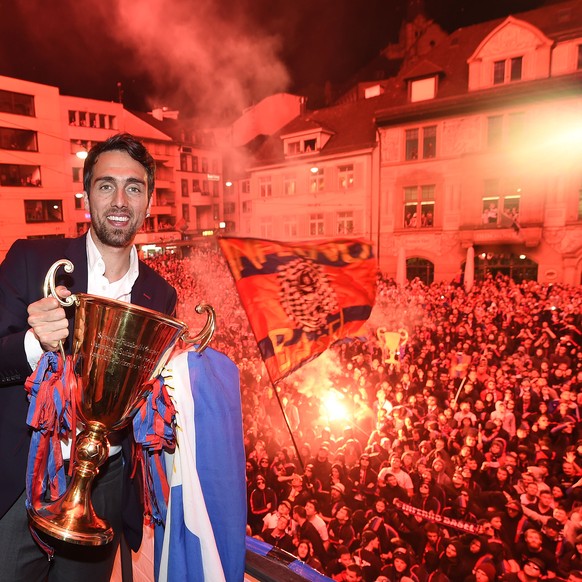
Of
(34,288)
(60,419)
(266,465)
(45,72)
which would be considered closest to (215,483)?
Answer: (60,419)

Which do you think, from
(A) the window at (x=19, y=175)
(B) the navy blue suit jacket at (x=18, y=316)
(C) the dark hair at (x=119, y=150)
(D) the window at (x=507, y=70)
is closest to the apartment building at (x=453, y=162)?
(D) the window at (x=507, y=70)

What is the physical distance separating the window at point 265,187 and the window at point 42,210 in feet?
8.46

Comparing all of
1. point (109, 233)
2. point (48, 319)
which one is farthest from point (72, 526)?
point (109, 233)

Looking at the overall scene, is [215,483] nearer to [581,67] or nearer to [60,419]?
[60,419]

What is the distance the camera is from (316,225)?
15.9 feet

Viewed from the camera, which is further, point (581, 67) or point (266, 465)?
point (266, 465)

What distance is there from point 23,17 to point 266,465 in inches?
A: 229

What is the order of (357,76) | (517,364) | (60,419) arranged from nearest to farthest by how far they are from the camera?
(60,419) → (517,364) → (357,76)

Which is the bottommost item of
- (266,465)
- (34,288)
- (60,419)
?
(266,465)

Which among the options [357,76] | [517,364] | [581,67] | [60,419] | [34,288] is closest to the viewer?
[60,419]

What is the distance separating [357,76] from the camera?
4.55 meters

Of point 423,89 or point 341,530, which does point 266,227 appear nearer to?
point 423,89

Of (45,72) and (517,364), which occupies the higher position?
(45,72)

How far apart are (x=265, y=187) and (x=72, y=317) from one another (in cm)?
411
